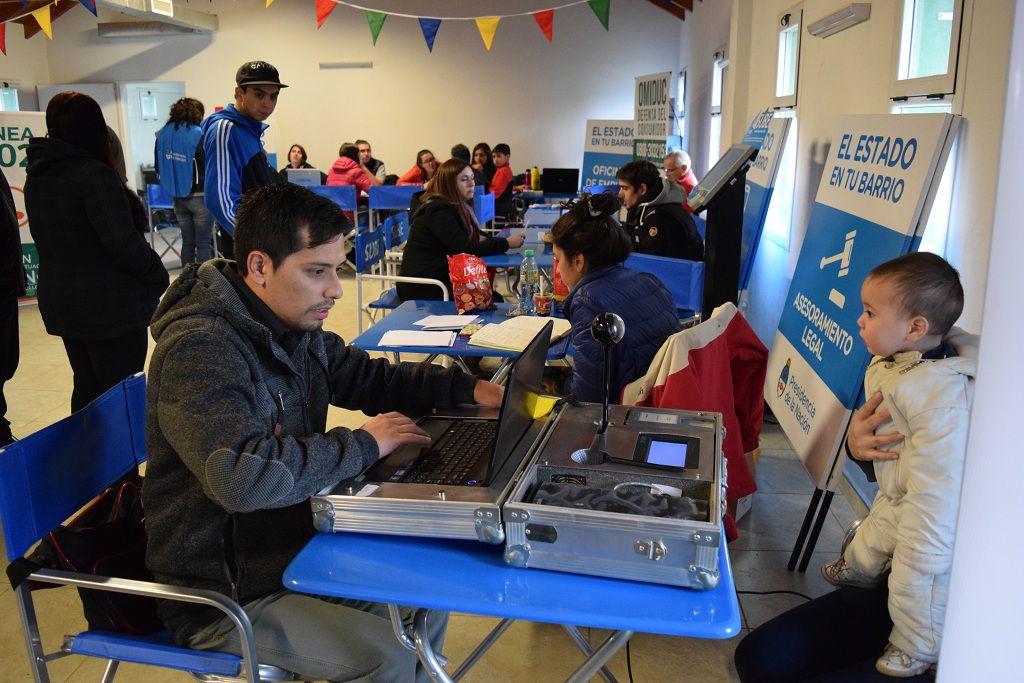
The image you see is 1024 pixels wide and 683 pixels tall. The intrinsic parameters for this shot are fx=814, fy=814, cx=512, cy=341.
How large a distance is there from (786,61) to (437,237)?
2.33 metres

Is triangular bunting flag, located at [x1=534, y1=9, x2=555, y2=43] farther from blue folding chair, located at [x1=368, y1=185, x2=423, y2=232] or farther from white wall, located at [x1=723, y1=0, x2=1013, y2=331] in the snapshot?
white wall, located at [x1=723, y1=0, x2=1013, y2=331]

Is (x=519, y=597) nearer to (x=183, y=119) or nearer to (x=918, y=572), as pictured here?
(x=918, y=572)

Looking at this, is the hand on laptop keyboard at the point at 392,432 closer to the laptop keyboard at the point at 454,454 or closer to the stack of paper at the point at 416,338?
the laptop keyboard at the point at 454,454

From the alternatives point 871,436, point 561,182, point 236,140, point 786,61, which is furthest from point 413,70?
point 871,436

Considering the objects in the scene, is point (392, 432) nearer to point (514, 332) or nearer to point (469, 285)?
point (514, 332)

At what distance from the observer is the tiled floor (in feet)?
6.64

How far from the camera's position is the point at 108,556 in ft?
4.66

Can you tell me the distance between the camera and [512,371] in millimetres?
1182

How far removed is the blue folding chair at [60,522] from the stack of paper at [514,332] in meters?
1.26

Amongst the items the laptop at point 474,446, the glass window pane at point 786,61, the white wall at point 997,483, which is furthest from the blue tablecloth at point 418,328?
the glass window pane at point 786,61

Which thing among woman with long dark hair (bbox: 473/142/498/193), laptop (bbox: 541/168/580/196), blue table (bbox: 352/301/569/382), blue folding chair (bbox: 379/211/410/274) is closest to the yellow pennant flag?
woman with long dark hair (bbox: 473/142/498/193)

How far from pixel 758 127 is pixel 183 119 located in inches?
195

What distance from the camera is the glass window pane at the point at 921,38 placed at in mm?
2578

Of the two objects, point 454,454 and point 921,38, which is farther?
point 921,38
